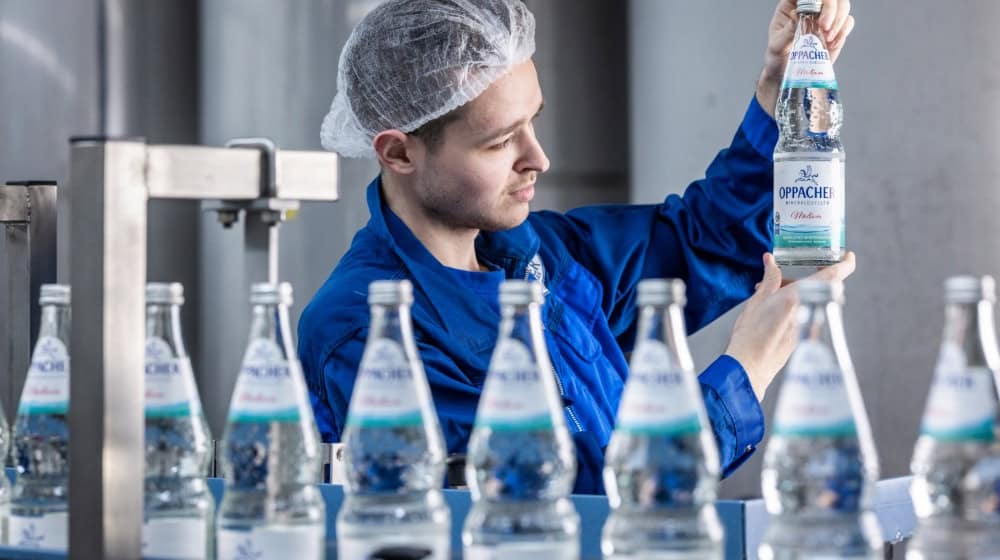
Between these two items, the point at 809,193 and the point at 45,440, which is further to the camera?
the point at 809,193

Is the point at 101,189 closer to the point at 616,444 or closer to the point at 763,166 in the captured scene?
the point at 616,444

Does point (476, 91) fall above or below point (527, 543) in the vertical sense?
above

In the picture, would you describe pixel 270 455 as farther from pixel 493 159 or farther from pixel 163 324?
pixel 493 159

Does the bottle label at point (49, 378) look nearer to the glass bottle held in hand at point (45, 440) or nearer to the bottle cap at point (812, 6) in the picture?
the glass bottle held in hand at point (45, 440)

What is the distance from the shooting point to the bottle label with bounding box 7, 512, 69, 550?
1.29 meters

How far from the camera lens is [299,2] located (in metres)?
3.92

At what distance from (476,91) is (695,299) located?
1.89 ft

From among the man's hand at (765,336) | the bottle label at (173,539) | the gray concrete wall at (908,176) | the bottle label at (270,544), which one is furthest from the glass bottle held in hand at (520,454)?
the gray concrete wall at (908,176)

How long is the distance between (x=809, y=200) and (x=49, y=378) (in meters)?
0.94

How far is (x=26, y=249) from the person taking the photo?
178 centimetres

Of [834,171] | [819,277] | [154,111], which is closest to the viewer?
[834,171]

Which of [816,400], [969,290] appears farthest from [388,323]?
[969,290]

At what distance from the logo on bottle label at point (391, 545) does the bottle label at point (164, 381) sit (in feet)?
0.70

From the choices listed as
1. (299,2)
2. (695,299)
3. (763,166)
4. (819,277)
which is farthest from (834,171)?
(299,2)
